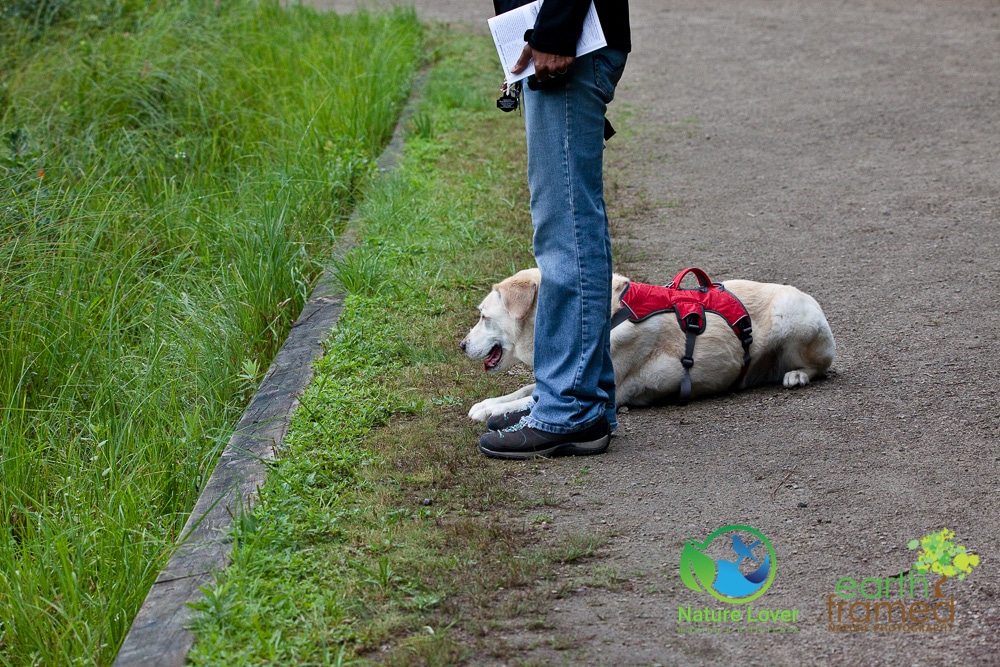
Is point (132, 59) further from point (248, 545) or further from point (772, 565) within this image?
point (772, 565)

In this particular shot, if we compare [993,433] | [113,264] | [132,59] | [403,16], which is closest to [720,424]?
[993,433]

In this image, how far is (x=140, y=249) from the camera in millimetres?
5941

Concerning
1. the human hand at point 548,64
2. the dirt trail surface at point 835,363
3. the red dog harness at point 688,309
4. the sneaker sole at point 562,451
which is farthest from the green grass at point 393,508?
the human hand at point 548,64

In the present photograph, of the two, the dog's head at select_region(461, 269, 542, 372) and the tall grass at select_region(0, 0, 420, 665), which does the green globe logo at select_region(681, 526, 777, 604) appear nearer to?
the dog's head at select_region(461, 269, 542, 372)

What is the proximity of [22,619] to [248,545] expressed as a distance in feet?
2.24

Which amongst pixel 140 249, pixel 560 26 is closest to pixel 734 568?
pixel 560 26

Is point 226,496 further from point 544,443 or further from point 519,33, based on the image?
point 519,33

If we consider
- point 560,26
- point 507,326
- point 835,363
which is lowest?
point 835,363

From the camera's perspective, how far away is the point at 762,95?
30.9 ft

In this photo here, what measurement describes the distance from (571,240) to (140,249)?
3167 mm

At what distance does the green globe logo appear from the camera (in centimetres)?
307

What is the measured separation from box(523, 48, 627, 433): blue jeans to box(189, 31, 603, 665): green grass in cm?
31

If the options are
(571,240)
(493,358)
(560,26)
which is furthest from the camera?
(493,358)

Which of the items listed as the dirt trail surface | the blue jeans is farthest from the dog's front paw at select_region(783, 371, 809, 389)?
the blue jeans
